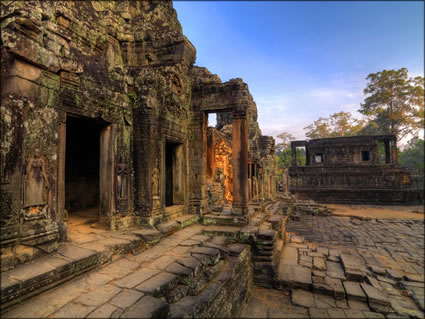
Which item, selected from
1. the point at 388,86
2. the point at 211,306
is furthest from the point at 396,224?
the point at 388,86

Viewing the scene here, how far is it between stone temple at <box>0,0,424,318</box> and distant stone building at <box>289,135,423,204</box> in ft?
48.1

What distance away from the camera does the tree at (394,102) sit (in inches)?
1235

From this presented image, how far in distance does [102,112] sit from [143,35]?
4009 millimetres

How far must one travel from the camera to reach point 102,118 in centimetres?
472

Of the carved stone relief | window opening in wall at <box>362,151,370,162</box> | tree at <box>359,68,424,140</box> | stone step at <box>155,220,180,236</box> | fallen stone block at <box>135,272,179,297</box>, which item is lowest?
fallen stone block at <box>135,272,179,297</box>

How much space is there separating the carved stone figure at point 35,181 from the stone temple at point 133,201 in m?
0.02

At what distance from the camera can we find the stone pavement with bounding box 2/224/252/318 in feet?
7.68

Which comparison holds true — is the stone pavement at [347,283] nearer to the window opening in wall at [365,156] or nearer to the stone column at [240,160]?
the stone column at [240,160]

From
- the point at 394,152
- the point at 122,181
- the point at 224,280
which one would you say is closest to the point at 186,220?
the point at 122,181

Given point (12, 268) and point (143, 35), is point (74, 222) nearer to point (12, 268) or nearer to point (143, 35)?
point (12, 268)

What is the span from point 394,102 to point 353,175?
1830 cm

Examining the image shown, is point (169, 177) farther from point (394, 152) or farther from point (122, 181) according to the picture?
point (394, 152)

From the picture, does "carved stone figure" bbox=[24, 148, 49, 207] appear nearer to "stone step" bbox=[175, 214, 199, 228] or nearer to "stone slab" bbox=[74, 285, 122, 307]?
"stone slab" bbox=[74, 285, 122, 307]

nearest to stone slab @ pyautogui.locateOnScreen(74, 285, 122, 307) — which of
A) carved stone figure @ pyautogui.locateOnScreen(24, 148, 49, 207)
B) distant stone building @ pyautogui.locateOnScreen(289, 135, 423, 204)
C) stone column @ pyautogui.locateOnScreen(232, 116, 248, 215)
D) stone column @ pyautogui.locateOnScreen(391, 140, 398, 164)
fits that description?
carved stone figure @ pyautogui.locateOnScreen(24, 148, 49, 207)
